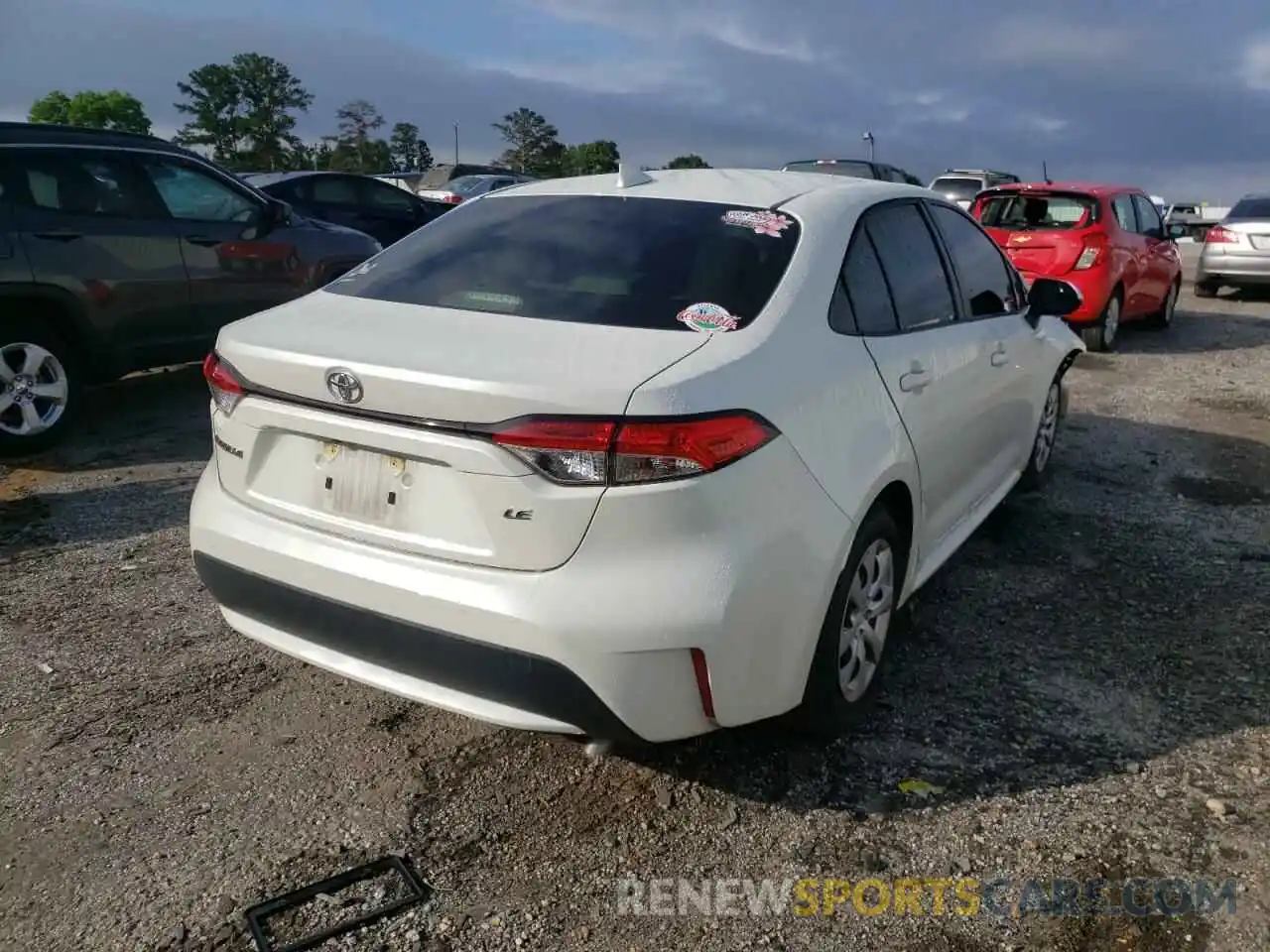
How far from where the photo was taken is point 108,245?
21.0ft

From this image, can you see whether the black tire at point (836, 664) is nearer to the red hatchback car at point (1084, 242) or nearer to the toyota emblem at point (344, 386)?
the toyota emblem at point (344, 386)

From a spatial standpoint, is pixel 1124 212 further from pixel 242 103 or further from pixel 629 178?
pixel 242 103

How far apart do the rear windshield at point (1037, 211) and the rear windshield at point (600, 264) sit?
7.82 metres

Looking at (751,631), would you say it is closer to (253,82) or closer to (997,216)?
(997,216)

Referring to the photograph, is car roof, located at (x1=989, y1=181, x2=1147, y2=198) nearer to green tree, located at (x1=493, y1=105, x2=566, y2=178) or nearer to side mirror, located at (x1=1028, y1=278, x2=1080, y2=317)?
side mirror, located at (x1=1028, y1=278, x2=1080, y2=317)

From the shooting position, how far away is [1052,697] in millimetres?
3576

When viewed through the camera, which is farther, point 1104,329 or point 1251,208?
point 1251,208

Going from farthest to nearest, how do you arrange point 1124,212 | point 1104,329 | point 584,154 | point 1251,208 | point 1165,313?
point 584,154, point 1251,208, point 1165,313, point 1124,212, point 1104,329

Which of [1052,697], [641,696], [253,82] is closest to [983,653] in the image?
[1052,697]

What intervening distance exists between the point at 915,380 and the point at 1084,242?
292 inches

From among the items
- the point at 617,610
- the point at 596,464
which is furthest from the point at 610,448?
the point at 617,610

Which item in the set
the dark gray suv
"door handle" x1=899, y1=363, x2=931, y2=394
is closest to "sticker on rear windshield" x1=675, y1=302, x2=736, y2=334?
"door handle" x1=899, y1=363, x2=931, y2=394

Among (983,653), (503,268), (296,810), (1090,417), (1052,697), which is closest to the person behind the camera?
(296,810)

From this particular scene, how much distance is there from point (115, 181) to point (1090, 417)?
6.74 m
